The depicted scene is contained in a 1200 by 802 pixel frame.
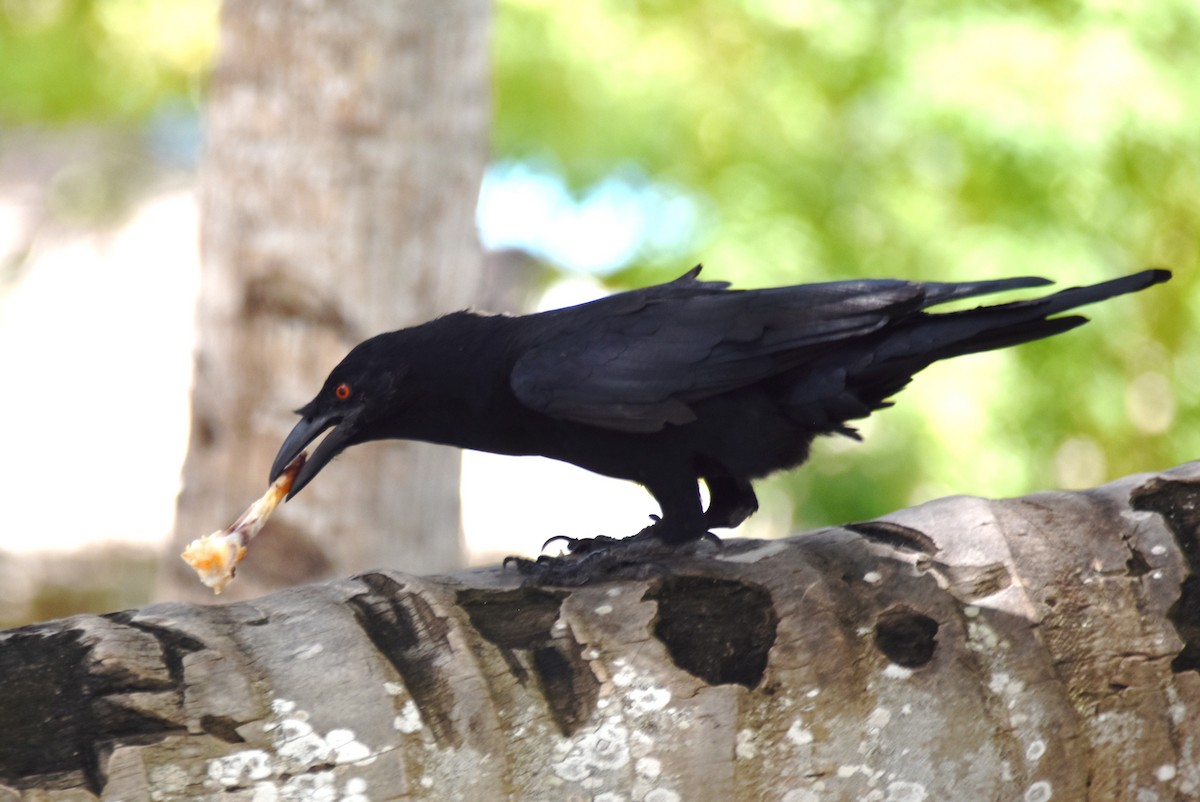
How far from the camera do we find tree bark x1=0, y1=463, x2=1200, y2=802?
1832 millimetres

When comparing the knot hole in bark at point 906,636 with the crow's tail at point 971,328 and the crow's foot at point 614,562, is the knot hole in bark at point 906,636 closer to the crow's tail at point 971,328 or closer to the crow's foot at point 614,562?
the crow's foot at point 614,562

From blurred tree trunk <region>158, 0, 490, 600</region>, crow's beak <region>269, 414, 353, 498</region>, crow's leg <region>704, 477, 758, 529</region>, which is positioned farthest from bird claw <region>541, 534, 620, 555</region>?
blurred tree trunk <region>158, 0, 490, 600</region>

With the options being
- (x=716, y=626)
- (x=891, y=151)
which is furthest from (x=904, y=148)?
(x=716, y=626)

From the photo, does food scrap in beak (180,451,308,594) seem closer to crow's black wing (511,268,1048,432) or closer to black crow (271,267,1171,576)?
black crow (271,267,1171,576)

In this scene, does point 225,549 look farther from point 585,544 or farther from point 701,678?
point 701,678

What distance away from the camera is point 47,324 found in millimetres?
9688

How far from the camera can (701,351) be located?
271 cm

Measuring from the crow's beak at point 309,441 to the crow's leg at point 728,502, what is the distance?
2.98ft

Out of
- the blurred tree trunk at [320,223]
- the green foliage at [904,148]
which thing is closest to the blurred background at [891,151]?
the green foliage at [904,148]

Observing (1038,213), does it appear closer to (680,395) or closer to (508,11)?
(508,11)

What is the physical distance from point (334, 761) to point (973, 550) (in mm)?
1381

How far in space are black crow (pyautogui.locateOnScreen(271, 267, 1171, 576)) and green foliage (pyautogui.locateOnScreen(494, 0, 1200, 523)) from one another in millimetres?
3005

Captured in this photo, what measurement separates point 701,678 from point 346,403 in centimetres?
115

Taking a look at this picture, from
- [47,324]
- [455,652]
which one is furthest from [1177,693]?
[47,324]
